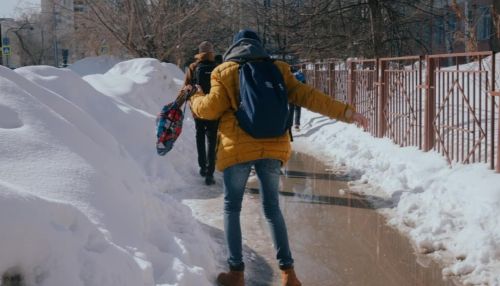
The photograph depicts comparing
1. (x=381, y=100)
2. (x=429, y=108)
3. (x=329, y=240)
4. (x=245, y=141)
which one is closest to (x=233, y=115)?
(x=245, y=141)

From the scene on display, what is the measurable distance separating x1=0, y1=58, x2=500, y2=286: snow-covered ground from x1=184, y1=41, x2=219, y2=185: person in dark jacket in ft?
0.97

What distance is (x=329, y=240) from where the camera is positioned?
6.00 meters

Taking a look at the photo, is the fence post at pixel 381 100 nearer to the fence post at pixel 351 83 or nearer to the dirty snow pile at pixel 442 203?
the dirty snow pile at pixel 442 203

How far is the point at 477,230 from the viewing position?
17.8 ft

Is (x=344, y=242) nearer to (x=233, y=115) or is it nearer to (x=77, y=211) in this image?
(x=233, y=115)

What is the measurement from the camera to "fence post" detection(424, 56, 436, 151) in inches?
352

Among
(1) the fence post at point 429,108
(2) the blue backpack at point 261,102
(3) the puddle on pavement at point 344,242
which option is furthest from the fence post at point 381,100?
(2) the blue backpack at point 261,102

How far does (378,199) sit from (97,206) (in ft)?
14.6

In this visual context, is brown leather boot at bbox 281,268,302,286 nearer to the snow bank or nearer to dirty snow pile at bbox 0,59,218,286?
dirty snow pile at bbox 0,59,218,286

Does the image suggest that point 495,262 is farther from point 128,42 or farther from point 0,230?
point 128,42

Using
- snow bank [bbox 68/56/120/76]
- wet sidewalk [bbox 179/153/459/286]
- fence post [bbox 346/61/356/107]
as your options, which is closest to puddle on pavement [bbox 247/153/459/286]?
wet sidewalk [bbox 179/153/459/286]

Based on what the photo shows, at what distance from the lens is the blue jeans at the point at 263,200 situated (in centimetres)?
422

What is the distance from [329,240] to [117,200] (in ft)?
8.14

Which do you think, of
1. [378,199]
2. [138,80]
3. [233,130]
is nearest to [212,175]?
[378,199]
